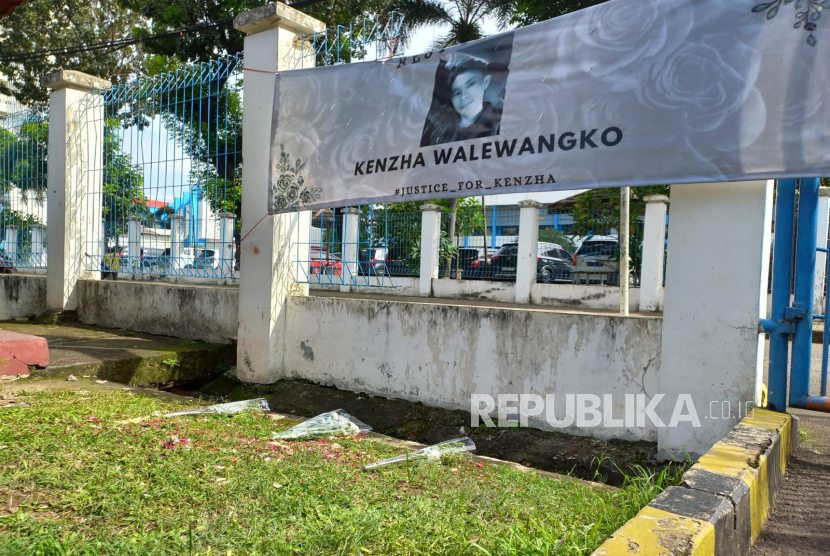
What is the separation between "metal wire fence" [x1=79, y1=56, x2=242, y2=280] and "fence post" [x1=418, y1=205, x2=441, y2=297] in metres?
2.94

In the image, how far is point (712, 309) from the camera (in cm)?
338

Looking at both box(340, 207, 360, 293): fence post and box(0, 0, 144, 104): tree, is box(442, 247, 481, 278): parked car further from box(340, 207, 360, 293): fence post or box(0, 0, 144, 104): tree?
box(0, 0, 144, 104): tree

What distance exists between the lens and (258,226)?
550cm

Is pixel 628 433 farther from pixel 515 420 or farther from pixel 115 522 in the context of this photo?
pixel 115 522

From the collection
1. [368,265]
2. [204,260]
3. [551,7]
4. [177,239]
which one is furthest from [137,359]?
[551,7]

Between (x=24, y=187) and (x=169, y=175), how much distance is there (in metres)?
3.69

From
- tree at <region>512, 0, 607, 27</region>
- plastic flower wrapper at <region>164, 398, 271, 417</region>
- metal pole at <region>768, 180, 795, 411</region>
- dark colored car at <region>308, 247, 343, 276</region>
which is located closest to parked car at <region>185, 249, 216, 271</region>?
dark colored car at <region>308, 247, 343, 276</region>

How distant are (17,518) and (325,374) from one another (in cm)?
309

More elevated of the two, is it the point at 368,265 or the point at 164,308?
the point at 368,265

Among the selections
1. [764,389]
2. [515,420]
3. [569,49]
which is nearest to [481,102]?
[569,49]

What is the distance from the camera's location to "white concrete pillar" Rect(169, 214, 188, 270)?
668 centimetres

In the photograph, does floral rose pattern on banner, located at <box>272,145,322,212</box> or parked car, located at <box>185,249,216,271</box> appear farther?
parked car, located at <box>185,249,216,271</box>

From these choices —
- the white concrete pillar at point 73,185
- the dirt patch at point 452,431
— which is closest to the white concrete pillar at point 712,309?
the dirt patch at point 452,431

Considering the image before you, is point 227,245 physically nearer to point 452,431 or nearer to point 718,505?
point 452,431
